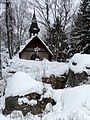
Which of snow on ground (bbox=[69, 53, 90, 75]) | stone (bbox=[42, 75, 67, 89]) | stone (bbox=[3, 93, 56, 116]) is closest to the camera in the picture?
stone (bbox=[3, 93, 56, 116])

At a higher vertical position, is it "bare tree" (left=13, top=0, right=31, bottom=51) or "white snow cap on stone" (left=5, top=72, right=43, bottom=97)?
"bare tree" (left=13, top=0, right=31, bottom=51)

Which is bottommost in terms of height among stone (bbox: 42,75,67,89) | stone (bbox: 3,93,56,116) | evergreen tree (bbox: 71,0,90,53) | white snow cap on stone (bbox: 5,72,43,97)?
stone (bbox: 42,75,67,89)

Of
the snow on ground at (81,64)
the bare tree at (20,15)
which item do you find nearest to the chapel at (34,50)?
the bare tree at (20,15)

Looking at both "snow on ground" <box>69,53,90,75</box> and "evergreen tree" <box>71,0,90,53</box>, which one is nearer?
"snow on ground" <box>69,53,90,75</box>

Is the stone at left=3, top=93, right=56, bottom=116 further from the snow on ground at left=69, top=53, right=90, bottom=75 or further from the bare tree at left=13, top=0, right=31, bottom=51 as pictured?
the bare tree at left=13, top=0, right=31, bottom=51

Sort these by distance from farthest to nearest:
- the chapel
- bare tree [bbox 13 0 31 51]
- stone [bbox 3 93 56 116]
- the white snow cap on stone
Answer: bare tree [bbox 13 0 31 51] < the chapel < the white snow cap on stone < stone [bbox 3 93 56 116]

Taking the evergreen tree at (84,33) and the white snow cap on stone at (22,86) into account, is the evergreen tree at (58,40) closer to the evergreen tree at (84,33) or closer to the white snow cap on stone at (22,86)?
the evergreen tree at (84,33)

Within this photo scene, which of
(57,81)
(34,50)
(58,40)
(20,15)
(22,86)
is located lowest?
(57,81)

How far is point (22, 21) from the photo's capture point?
46469 millimetres

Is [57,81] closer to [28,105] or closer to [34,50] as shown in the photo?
[28,105]

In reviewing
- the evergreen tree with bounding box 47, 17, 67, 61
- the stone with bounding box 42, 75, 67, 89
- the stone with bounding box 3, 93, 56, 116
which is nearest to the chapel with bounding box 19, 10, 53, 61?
the evergreen tree with bounding box 47, 17, 67, 61

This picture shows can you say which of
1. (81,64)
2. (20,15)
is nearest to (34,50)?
(20,15)

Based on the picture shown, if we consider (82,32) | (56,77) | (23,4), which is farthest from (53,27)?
(56,77)

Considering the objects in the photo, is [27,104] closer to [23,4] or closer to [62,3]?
[62,3]
